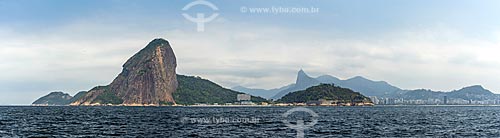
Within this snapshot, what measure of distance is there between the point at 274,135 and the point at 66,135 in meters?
26.3

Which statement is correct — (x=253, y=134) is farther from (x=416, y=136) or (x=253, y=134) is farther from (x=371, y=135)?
(x=416, y=136)

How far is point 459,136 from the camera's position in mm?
65875

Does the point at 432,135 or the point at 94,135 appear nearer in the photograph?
the point at 94,135

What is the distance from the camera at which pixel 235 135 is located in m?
63.1

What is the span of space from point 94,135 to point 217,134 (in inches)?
615

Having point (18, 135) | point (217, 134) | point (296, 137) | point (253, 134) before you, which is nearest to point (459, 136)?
point (296, 137)

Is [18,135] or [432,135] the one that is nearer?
[18,135]

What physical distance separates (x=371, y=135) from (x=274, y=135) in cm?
1326

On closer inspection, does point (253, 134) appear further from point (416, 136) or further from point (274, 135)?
point (416, 136)

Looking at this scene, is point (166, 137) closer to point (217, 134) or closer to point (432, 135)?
point (217, 134)

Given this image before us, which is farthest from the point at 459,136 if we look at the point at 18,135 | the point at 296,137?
the point at 18,135

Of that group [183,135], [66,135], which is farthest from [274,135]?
[66,135]

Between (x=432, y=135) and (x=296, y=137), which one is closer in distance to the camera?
(x=296, y=137)

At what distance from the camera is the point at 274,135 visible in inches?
2450
